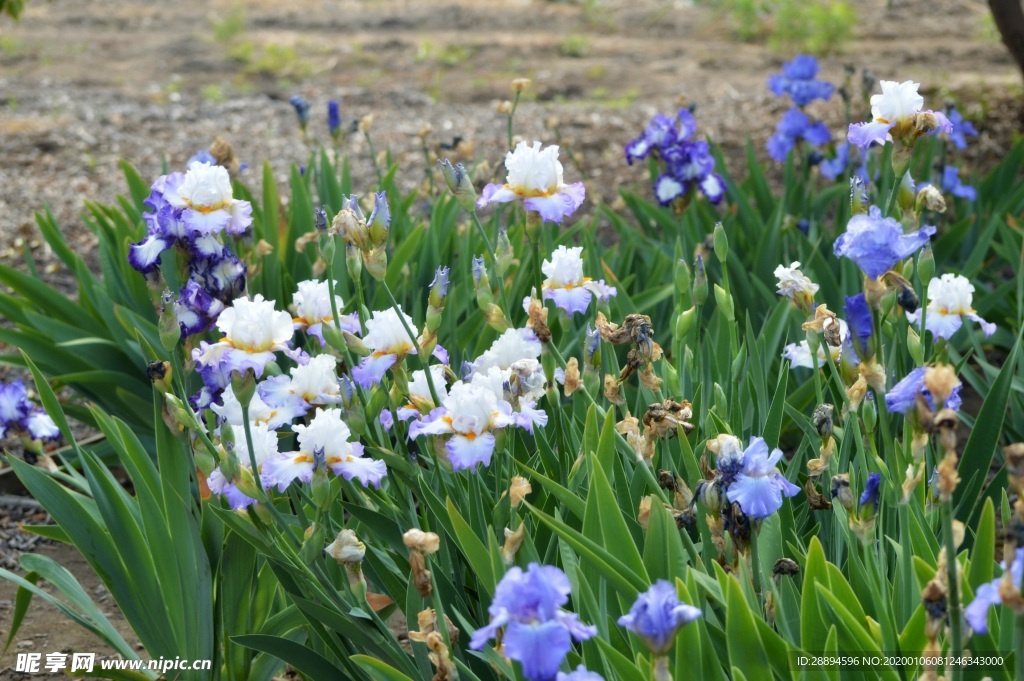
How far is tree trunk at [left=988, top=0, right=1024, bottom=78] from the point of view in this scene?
11.9 feet

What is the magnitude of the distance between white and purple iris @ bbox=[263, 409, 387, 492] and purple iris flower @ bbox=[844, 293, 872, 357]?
0.62 metres

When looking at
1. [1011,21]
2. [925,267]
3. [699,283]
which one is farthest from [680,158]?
[1011,21]

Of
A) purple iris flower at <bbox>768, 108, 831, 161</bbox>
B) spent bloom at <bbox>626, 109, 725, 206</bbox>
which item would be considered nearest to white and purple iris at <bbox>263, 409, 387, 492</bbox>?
spent bloom at <bbox>626, 109, 725, 206</bbox>

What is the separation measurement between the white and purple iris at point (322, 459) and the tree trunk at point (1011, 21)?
3278mm

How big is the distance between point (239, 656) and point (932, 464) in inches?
45.5

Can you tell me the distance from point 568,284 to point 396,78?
5.37 metres

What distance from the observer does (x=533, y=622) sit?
90cm

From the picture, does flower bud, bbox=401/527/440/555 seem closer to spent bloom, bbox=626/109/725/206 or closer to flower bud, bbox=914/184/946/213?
flower bud, bbox=914/184/946/213

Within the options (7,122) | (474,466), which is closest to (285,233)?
(474,466)

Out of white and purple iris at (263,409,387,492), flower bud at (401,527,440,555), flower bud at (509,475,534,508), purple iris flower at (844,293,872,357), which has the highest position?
purple iris flower at (844,293,872,357)

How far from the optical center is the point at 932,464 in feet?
5.34

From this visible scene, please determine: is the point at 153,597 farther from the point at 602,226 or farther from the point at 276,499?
the point at 602,226

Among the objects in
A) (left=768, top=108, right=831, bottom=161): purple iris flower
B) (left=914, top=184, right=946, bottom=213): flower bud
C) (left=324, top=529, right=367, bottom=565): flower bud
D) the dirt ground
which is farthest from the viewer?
the dirt ground

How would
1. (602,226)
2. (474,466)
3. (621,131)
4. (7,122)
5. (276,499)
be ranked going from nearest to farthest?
(474,466), (276,499), (602,226), (621,131), (7,122)
